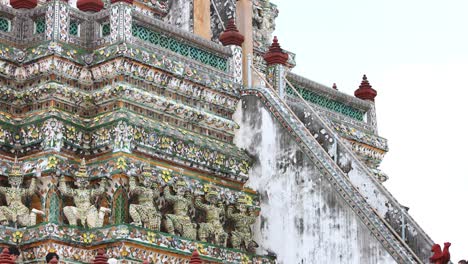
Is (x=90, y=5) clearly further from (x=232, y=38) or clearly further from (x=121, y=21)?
(x=232, y=38)

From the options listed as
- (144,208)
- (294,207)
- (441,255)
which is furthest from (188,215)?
(441,255)

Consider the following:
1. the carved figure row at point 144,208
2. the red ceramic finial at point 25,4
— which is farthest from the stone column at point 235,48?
the red ceramic finial at point 25,4

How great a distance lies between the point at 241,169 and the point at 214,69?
1520 mm

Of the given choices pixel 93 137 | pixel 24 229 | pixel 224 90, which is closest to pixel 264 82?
pixel 224 90

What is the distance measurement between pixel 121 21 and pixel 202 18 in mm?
4106

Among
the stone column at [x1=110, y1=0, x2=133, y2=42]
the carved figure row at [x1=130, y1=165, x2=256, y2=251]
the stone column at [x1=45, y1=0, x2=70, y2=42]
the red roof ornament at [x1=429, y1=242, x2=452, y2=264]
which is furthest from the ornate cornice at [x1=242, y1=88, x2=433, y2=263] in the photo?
the stone column at [x1=45, y1=0, x2=70, y2=42]

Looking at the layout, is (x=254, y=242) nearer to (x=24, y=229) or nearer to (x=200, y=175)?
(x=200, y=175)

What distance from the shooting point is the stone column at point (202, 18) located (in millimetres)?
20047

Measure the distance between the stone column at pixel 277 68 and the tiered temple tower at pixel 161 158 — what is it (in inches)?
14.3

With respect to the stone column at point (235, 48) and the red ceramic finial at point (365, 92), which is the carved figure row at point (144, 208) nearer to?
the stone column at point (235, 48)

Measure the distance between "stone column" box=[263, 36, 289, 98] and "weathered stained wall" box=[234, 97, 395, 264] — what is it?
917 mm

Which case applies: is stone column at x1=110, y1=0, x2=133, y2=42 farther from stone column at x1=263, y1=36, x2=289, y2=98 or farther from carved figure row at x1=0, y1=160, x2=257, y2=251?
stone column at x1=263, y1=36, x2=289, y2=98

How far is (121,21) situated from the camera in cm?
1619

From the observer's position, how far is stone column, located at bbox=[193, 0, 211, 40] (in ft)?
65.8
